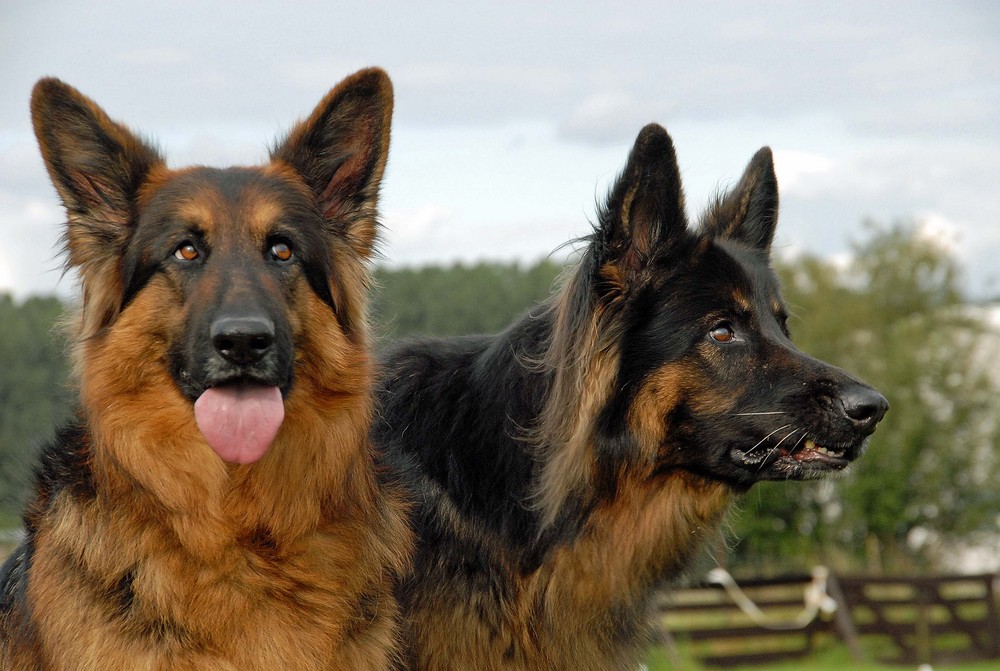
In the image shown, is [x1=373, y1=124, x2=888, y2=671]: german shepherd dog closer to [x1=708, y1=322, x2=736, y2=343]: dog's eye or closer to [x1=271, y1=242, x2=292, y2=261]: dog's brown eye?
[x1=708, y1=322, x2=736, y2=343]: dog's eye

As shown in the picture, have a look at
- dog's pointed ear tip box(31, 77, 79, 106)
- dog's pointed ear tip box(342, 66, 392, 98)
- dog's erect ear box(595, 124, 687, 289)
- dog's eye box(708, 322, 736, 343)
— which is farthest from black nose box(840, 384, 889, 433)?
dog's pointed ear tip box(31, 77, 79, 106)

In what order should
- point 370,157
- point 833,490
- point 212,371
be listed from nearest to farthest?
point 212,371 → point 370,157 → point 833,490

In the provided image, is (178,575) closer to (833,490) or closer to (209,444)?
(209,444)

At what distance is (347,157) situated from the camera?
4.98 meters

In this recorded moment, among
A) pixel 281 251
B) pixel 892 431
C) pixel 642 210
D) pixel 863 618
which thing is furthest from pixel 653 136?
pixel 892 431

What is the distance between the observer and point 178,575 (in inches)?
164

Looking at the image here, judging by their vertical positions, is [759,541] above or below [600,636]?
below

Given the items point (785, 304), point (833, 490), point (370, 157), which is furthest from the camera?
point (833, 490)

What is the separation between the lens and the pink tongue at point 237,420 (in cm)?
416

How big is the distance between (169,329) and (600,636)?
9.03ft

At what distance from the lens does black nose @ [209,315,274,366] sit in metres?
4.00

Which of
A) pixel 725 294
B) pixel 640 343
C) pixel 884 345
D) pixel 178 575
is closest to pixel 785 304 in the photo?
pixel 725 294

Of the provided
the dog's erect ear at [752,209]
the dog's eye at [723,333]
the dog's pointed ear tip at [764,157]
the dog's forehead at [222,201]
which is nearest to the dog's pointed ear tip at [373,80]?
the dog's forehead at [222,201]

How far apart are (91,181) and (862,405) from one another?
12.3ft
